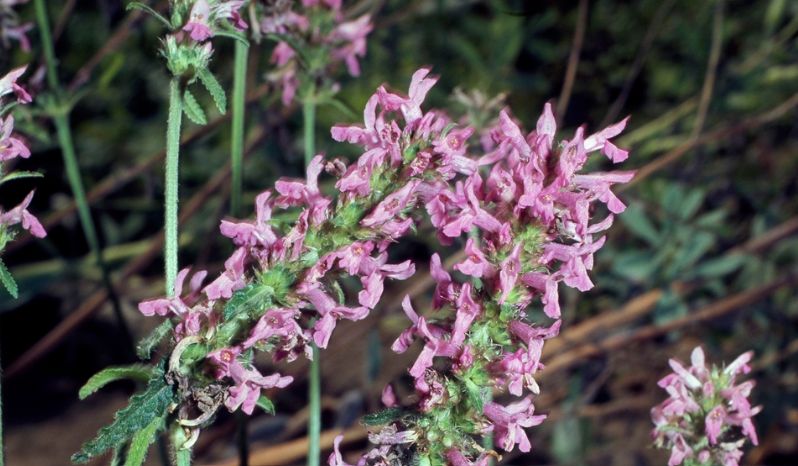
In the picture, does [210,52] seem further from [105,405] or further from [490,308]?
[105,405]

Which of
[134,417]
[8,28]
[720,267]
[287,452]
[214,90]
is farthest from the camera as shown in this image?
[720,267]

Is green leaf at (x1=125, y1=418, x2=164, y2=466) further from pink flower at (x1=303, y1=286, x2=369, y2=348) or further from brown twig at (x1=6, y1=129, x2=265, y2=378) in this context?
brown twig at (x1=6, y1=129, x2=265, y2=378)

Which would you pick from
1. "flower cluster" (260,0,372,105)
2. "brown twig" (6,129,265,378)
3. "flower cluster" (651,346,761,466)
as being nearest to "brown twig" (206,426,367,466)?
"brown twig" (6,129,265,378)

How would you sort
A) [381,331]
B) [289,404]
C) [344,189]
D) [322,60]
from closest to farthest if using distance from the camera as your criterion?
[344,189] → [322,60] → [289,404] → [381,331]

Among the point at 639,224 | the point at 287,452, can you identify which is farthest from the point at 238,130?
the point at 639,224

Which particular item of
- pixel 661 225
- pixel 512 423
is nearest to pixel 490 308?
pixel 512 423

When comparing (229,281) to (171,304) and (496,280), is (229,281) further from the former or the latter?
(496,280)
